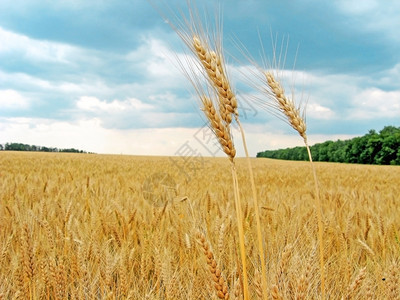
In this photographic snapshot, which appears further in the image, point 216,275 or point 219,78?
point 219,78

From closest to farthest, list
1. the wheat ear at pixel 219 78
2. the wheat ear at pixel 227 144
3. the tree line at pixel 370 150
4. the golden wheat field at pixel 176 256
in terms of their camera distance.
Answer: the wheat ear at pixel 227 144 → the wheat ear at pixel 219 78 → the golden wheat field at pixel 176 256 → the tree line at pixel 370 150

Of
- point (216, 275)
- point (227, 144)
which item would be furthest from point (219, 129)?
point (216, 275)

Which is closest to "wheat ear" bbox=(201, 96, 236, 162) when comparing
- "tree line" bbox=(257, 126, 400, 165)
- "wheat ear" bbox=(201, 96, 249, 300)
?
"wheat ear" bbox=(201, 96, 249, 300)

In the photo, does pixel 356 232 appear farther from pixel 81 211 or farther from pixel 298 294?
pixel 81 211

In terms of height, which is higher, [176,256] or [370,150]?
[370,150]

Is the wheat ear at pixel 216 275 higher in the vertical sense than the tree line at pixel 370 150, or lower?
lower

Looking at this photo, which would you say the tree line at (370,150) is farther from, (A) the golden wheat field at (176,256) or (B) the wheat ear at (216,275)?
(B) the wheat ear at (216,275)

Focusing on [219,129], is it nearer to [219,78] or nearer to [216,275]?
[219,78]

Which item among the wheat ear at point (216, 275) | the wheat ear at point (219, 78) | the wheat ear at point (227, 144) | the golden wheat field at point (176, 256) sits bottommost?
the golden wheat field at point (176, 256)

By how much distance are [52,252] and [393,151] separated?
44059mm

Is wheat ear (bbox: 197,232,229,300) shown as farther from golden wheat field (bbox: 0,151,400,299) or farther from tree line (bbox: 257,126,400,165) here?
tree line (bbox: 257,126,400,165)

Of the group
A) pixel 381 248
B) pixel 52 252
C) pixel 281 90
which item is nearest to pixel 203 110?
pixel 281 90

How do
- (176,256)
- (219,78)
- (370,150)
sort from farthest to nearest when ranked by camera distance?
(370,150), (176,256), (219,78)

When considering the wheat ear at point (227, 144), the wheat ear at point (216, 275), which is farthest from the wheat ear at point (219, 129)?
the wheat ear at point (216, 275)
